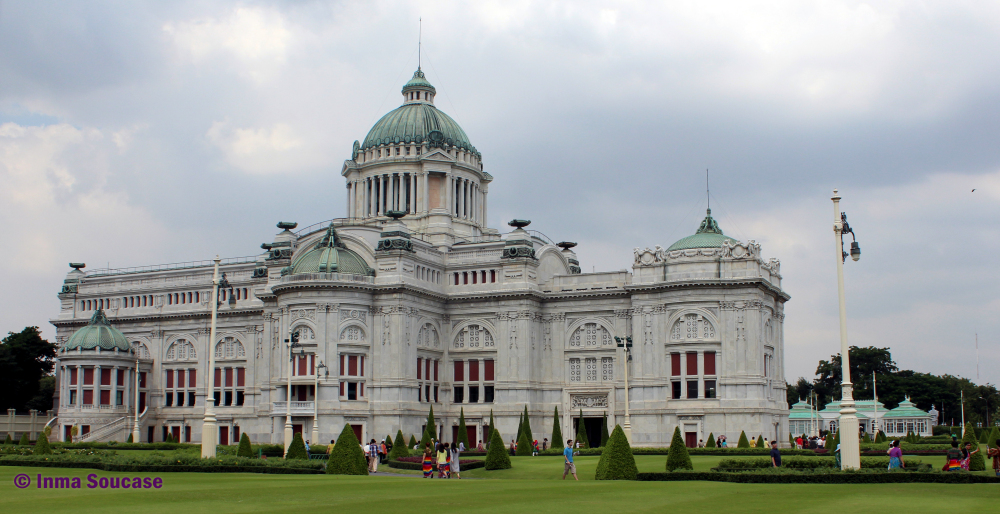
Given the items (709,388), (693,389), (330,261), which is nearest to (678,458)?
(709,388)

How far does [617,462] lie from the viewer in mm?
41375

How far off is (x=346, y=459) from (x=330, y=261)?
37.8 m

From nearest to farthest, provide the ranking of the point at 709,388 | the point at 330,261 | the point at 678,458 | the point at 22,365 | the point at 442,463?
the point at 678,458
the point at 442,463
the point at 709,388
the point at 330,261
the point at 22,365

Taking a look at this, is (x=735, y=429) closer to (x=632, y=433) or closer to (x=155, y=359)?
(x=632, y=433)

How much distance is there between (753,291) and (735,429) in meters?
10.8

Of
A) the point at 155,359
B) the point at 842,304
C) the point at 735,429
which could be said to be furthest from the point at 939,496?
the point at 155,359

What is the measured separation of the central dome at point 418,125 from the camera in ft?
326

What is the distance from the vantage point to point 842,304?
37.9 meters

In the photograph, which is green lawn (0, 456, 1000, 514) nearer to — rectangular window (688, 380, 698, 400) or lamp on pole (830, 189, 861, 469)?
lamp on pole (830, 189, 861, 469)

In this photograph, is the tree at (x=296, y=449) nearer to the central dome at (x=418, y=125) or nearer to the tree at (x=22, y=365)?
the central dome at (x=418, y=125)

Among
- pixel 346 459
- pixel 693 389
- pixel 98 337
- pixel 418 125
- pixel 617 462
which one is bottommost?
pixel 346 459

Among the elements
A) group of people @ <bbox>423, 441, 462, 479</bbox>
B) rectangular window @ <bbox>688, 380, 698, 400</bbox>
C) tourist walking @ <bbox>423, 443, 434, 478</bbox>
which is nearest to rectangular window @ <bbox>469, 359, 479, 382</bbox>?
rectangular window @ <bbox>688, 380, 698, 400</bbox>

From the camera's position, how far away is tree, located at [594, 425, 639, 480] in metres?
41.2

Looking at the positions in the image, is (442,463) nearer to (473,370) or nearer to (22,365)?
(473,370)
